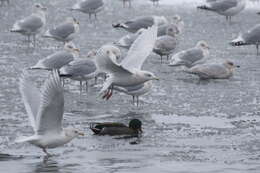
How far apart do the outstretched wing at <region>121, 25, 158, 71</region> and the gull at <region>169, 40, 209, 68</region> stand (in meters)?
2.97

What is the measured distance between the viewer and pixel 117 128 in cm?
1151

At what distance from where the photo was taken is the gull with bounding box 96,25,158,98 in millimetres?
12548

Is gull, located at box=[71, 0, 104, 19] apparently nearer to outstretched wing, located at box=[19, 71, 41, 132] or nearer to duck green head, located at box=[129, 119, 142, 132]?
duck green head, located at box=[129, 119, 142, 132]

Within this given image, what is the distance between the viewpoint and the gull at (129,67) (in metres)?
12.5

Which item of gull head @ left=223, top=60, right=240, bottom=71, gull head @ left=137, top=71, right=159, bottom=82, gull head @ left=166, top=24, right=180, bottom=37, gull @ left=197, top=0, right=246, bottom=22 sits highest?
gull @ left=197, top=0, right=246, bottom=22

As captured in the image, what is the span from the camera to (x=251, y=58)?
18453 millimetres

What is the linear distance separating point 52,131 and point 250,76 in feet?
22.9

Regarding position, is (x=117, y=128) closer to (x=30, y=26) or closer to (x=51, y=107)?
(x=51, y=107)

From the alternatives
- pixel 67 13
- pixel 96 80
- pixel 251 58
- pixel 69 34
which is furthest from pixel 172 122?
pixel 67 13

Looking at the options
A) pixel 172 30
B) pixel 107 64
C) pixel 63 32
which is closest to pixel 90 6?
pixel 63 32

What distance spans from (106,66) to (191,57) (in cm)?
466

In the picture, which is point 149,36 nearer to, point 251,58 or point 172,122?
point 172,122

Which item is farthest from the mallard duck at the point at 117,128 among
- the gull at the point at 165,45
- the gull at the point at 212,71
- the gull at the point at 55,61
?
the gull at the point at 165,45

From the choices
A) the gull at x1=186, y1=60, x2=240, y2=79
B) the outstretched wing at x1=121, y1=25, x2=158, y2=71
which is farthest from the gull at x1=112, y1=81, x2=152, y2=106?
the gull at x1=186, y1=60, x2=240, y2=79
